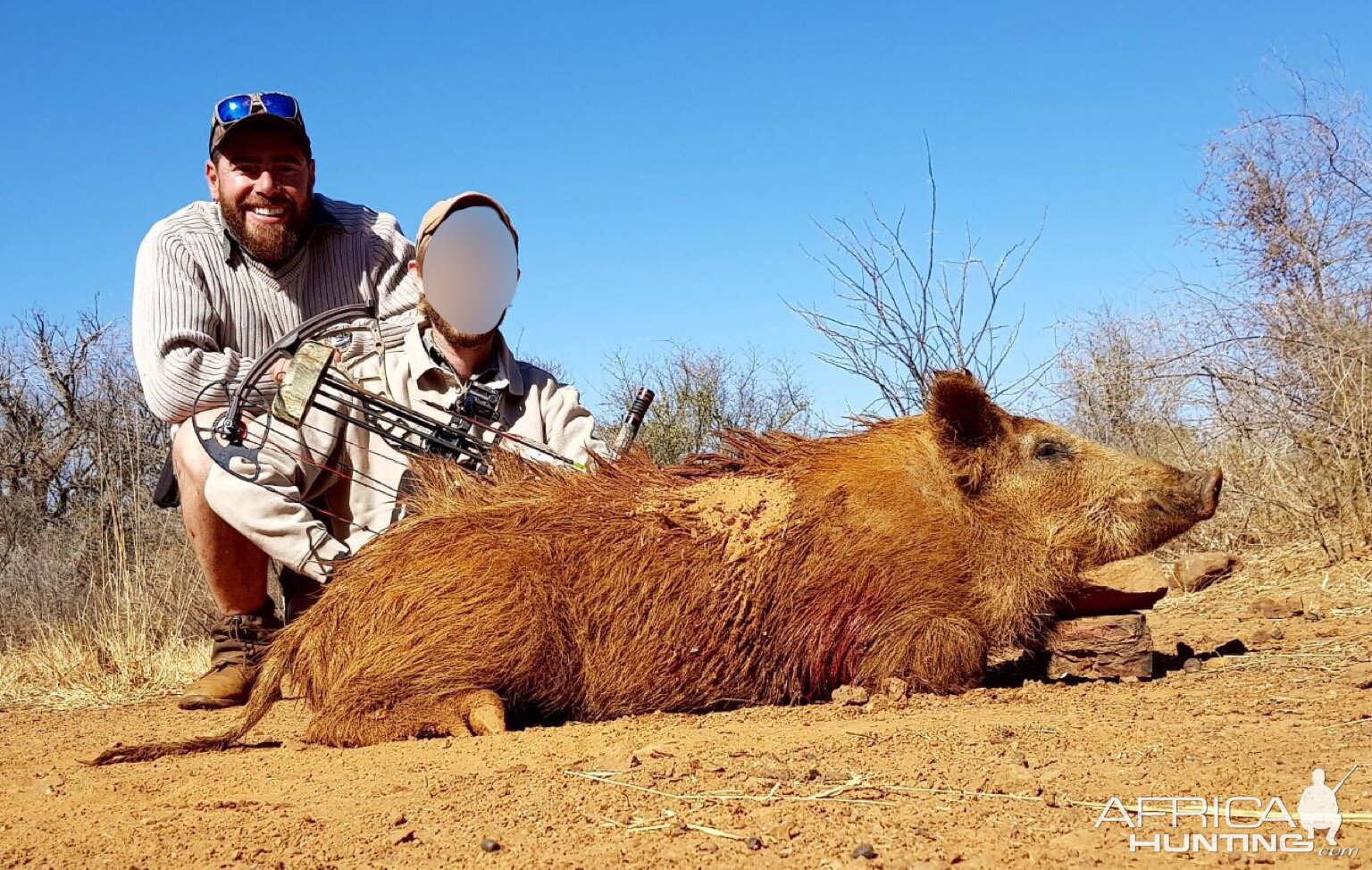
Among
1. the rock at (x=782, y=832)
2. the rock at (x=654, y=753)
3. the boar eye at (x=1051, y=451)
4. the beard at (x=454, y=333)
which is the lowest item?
the rock at (x=782, y=832)

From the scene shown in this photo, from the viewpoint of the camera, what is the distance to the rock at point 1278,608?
6652mm

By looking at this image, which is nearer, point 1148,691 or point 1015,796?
point 1015,796

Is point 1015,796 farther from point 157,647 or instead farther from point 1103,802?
point 157,647

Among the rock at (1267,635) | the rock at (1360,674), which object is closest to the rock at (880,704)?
the rock at (1360,674)

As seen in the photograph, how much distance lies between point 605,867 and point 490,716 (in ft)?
6.50

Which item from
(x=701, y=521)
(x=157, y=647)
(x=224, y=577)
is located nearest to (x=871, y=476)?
(x=701, y=521)

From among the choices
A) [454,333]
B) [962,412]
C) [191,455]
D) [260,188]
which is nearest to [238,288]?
[260,188]

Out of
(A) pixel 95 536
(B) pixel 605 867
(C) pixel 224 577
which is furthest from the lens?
(A) pixel 95 536

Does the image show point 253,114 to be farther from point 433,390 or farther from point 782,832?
point 782,832

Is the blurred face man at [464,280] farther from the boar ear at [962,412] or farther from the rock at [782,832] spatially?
the rock at [782,832]

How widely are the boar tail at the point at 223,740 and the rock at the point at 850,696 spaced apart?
239cm

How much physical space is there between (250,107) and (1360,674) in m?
6.40

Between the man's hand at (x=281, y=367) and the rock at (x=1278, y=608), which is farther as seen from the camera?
the rock at (x=1278, y=608)

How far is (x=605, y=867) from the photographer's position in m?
2.85
